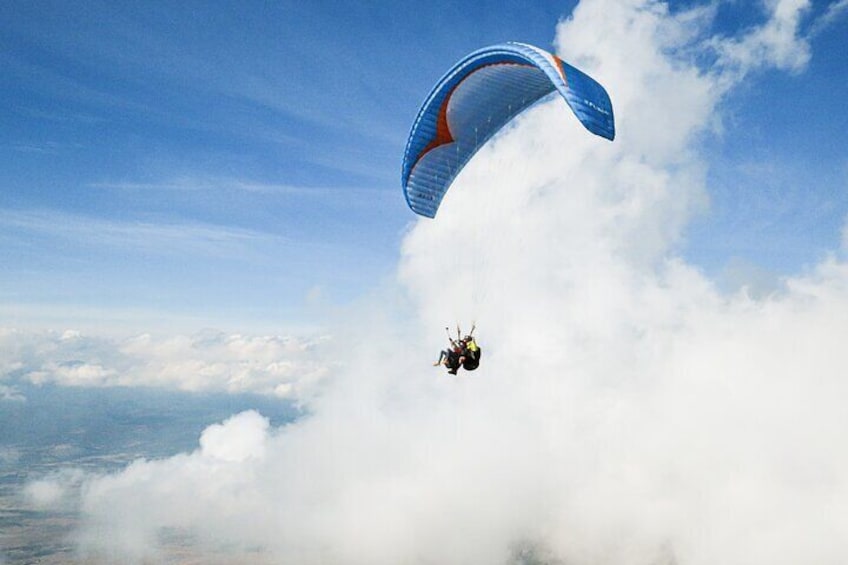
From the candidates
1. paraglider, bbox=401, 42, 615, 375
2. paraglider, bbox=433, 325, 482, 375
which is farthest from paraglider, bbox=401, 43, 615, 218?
paraglider, bbox=433, 325, 482, 375

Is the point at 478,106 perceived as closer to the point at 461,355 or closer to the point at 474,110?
the point at 474,110

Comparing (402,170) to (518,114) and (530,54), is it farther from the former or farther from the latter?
(530,54)

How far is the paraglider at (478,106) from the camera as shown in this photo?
17.0m

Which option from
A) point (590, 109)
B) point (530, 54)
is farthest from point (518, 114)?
point (590, 109)

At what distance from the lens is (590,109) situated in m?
16.5

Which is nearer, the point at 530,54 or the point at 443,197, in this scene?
the point at 530,54

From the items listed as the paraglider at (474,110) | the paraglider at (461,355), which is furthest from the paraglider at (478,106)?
the paraglider at (461,355)

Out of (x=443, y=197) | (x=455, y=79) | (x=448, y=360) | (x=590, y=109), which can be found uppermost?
(x=455, y=79)

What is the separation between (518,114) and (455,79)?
16.1 feet

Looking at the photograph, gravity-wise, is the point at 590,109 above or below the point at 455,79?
below

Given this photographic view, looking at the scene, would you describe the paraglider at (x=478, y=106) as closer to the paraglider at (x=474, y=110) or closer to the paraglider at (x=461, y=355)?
the paraglider at (x=474, y=110)

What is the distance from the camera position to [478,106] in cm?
2358

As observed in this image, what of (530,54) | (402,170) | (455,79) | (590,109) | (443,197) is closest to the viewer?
(590,109)

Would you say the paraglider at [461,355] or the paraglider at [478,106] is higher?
the paraglider at [478,106]
